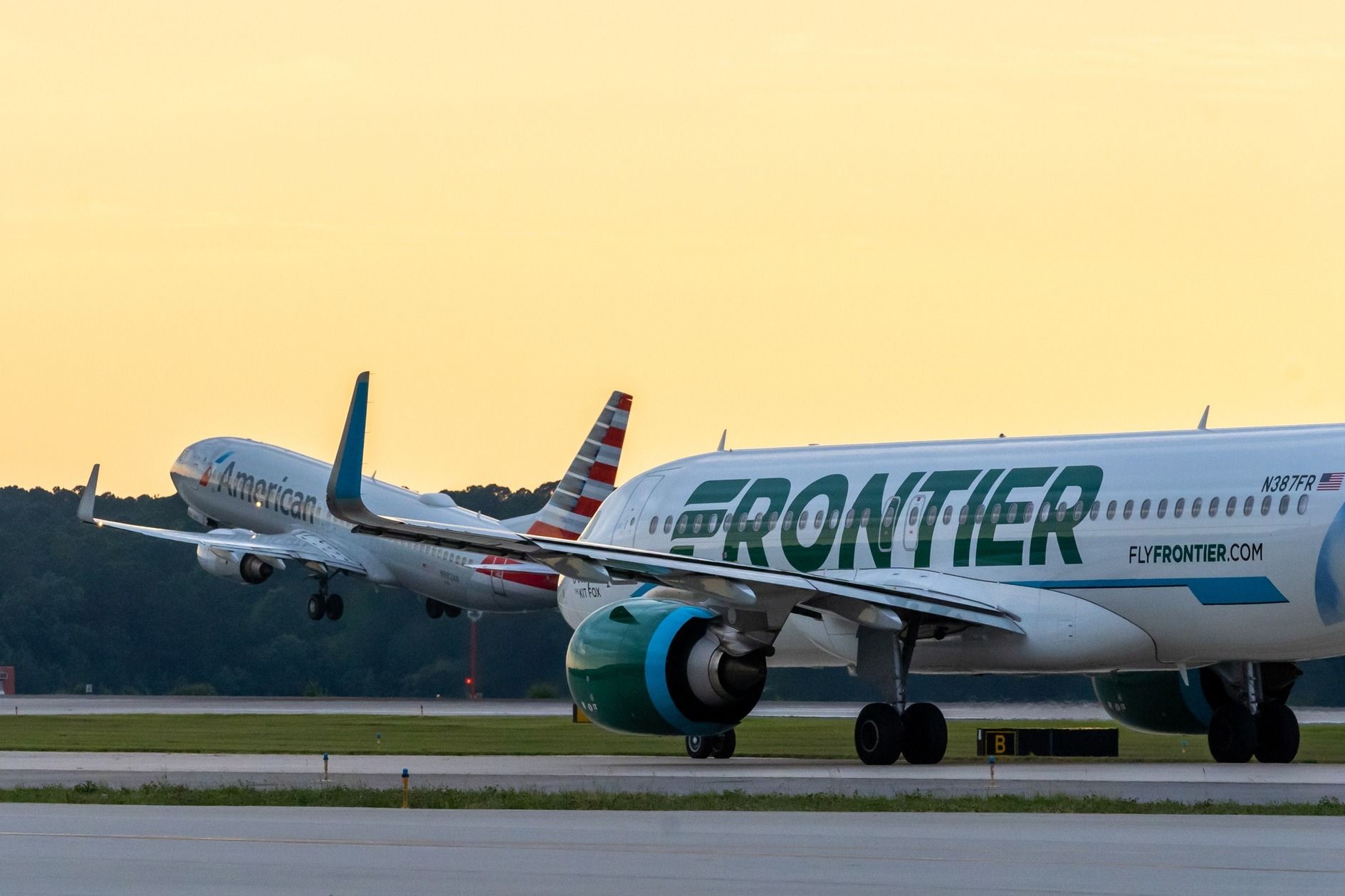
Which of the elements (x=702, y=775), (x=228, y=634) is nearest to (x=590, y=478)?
(x=702, y=775)

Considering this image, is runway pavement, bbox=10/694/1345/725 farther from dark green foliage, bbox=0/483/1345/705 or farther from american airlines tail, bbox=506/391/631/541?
dark green foliage, bbox=0/483/1345/705

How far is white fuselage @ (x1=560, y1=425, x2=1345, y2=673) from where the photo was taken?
29.4 m

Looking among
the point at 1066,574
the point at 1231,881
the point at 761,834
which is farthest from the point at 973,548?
the point at 1231,881

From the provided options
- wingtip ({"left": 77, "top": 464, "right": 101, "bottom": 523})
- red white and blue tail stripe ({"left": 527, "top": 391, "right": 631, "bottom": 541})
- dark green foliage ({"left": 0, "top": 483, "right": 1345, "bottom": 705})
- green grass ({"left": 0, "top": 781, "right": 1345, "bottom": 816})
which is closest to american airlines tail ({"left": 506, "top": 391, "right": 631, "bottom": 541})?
red white and blue tail stripe ({"left": 527, "top": 391, "right": 631, "bottom": 541})

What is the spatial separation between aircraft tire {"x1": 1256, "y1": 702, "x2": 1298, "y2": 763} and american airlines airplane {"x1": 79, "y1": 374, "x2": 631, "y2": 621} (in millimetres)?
39307

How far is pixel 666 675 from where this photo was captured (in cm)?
3062

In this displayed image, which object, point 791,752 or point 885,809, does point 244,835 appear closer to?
point 885,809

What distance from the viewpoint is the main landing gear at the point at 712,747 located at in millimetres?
33844

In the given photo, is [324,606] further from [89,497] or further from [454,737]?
[454,737]

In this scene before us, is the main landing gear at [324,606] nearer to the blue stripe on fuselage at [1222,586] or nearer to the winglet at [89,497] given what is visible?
the winglet at [89,497]

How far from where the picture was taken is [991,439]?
33.4m

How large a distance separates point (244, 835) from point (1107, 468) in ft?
48.9

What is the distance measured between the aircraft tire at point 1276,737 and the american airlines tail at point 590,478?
2264 centimetres

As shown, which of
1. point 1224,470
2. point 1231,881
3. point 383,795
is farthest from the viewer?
point 1224,470
